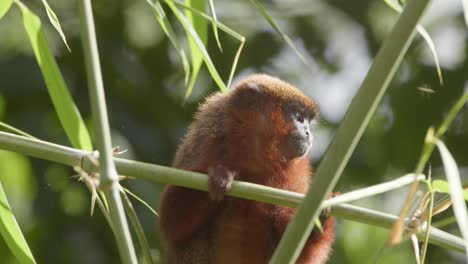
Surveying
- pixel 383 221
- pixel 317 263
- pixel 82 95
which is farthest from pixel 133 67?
pixel 383 221

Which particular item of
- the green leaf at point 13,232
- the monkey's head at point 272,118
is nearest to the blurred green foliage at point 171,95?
the monkey's head at point 272,118

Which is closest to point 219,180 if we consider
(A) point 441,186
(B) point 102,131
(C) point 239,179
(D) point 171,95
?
(C) point 239,179

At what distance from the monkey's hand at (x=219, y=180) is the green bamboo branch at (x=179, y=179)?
582 mm

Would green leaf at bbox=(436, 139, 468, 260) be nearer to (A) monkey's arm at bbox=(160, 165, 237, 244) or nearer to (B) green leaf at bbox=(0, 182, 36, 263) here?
(B) green leaf at bbox=(0, 182, 36, 263)

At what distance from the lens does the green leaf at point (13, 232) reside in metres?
2.01

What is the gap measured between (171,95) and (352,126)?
3349 mm

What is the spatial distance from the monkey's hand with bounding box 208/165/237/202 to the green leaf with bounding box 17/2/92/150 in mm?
612

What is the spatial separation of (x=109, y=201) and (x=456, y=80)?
11.6ft

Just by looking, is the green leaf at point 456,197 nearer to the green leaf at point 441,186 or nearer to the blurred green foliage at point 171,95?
the green leaf at point 441,186

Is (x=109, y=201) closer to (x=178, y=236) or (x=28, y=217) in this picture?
(x=178, y=236)

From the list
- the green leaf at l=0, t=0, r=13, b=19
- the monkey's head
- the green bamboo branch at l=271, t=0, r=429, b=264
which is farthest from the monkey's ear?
the green bamboo branch at l=271, t=0, r=429, b=264

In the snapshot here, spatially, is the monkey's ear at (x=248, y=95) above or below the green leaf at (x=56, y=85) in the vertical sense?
below

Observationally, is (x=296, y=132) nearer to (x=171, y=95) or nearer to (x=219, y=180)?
(x=219, y=180)

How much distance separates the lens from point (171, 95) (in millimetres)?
4715
